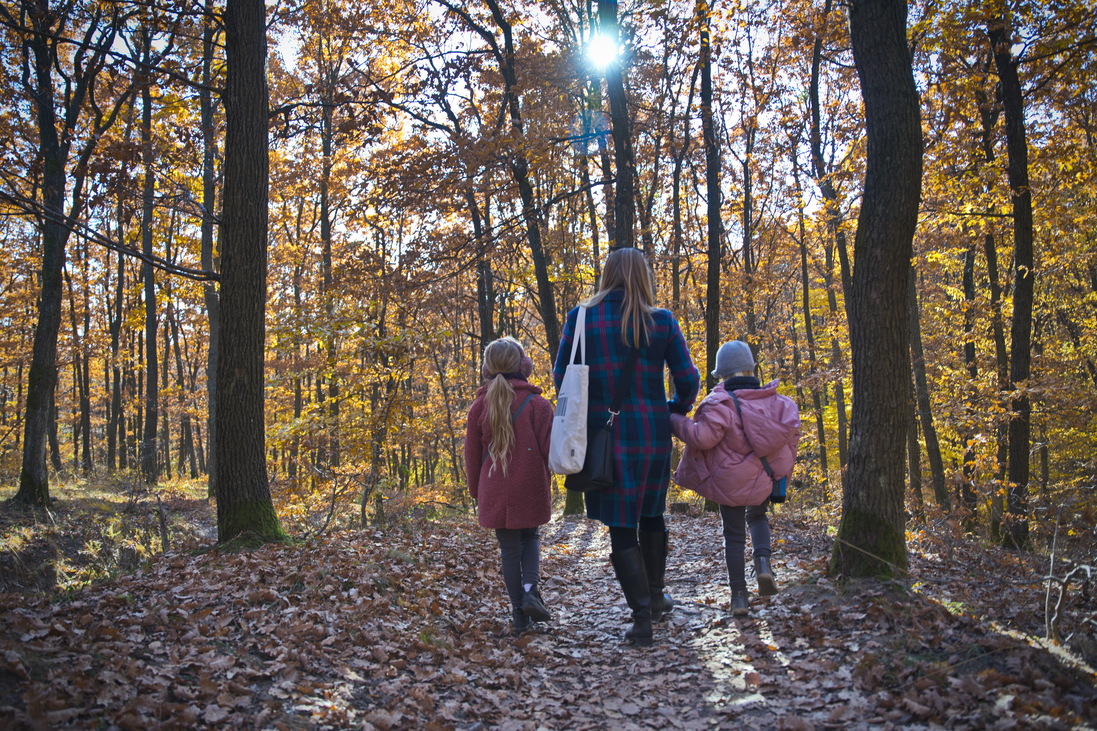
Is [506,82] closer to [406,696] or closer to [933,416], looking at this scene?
[933,416]

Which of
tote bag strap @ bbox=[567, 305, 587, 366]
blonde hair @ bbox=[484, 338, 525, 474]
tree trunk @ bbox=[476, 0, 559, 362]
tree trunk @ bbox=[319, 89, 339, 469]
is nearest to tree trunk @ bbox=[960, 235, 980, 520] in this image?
tote bag strap @ bbox=[567, 305, 587, 366]

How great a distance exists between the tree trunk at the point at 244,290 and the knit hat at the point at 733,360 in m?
4.53

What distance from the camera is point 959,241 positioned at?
50.0 feet

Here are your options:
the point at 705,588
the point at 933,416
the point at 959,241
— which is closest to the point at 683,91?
the point at 959,241

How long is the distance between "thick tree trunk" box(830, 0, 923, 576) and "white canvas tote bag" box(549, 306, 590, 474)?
220 centimetres

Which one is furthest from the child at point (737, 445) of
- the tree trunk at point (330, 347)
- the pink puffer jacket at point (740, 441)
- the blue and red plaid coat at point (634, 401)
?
the tree trunk at point (330, 347)

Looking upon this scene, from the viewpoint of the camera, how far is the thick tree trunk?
16.3 feet

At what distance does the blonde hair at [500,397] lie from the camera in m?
5.00

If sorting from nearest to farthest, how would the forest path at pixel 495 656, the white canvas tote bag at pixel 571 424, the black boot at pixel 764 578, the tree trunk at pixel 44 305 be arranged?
the forest path at pixel 495 656 → the white canvas tote bag at pixel 571 424 → the black boot at pixel 764 578 → the tree trunk at pixel 44 305

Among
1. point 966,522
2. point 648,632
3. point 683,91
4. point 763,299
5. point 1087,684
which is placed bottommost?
point 966,522

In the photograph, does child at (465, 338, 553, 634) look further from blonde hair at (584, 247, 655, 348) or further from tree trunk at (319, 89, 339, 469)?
tree trunk at (319, 89, 339, 469)

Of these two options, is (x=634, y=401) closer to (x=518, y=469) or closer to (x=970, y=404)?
(x=518, y=469)

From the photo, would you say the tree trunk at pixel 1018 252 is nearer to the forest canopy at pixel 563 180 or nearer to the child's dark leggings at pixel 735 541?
the forest canopy at pixel 563 180

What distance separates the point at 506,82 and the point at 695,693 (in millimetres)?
12330
